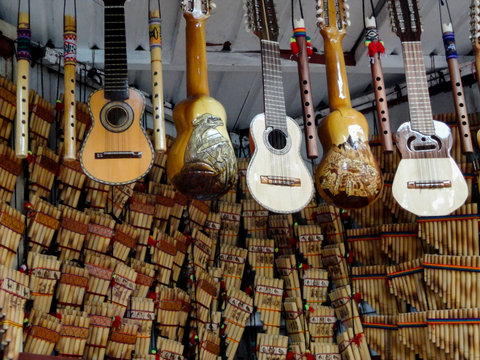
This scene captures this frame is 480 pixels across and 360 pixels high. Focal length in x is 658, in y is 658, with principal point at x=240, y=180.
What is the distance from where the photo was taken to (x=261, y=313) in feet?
18.0

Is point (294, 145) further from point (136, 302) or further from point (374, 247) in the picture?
point (374, 247)

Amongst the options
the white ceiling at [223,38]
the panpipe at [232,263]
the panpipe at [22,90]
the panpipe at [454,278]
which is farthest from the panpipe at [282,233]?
the panpipe at [22,90]

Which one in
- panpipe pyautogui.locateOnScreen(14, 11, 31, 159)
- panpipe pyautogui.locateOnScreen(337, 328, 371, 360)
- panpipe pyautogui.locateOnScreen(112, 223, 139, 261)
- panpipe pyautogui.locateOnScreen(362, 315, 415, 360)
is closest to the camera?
panpipe pyautogui.locateOnScreen(14, 11, 31, 159)

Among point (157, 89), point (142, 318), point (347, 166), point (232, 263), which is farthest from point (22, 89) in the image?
point (232, 263)

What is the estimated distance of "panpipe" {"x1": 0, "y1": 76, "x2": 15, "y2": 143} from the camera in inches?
174

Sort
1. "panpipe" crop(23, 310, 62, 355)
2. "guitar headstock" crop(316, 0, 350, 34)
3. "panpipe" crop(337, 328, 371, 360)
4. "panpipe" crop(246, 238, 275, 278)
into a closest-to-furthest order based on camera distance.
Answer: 1. "panpipe" crop(23, 310, 62, 355)
2. "guitar headstock" crop(316, 0, 350, 34)
3. "panpipe" crop(337, 328, 371, 360)
4. "panpipe" crop(246, 238, 275, 278)

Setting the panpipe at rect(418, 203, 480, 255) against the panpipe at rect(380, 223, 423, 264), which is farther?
the panpipe at rect(380, 223, 423, 264)

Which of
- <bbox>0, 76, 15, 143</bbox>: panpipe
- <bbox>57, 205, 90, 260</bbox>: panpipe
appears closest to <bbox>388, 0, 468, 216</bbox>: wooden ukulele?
<bbox>57, 205, 90, 260</bbox>: panpipe

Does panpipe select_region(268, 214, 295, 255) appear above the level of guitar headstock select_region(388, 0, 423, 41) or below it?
below

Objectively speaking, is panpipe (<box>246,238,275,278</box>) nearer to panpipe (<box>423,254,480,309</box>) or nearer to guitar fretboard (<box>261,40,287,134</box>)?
panpipe (<box>423,254,480,309</box>)

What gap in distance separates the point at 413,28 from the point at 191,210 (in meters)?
2.42

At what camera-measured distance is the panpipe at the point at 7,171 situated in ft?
14.1

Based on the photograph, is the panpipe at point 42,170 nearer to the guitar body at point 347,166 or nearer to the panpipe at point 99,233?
the panpipe at point 99,233

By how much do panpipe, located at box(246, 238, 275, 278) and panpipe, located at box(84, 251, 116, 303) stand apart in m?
1.48
